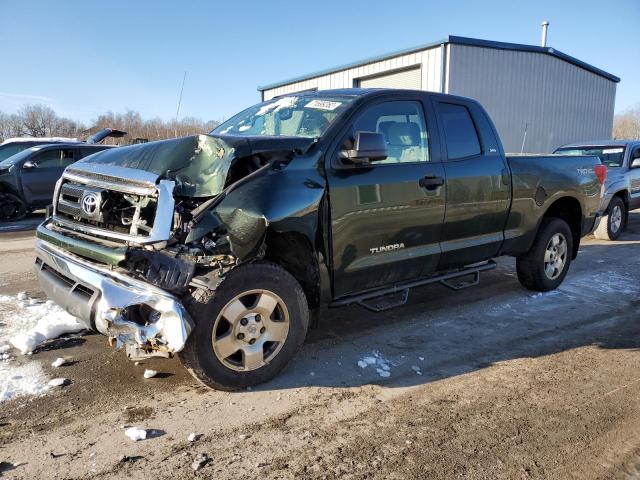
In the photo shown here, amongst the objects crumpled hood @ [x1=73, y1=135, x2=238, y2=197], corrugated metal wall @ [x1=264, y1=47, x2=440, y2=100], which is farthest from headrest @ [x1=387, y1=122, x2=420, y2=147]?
corrugated metal wall @ [x1=264, y1=47, x2=440, y2=100]

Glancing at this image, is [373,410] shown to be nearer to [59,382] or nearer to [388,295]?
[388,295]

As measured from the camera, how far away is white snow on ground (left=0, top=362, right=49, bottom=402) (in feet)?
10.9

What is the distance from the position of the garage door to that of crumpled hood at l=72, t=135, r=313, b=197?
51.8ft

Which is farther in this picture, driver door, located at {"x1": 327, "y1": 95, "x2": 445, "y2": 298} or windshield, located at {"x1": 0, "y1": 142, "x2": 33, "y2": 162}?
windshield, located at {"x1": 0, "y1": 142, "x2": 33, "y2": 162}

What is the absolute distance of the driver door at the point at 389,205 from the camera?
3.79 metres

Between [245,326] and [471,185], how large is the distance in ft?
8.38

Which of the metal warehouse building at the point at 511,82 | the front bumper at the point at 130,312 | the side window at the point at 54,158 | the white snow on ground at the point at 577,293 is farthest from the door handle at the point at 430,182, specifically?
the metal warehouse building at the point at 511,82

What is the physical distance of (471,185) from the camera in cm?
470

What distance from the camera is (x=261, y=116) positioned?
4.63 m

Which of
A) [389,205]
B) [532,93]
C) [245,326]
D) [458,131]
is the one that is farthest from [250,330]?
[532,93]

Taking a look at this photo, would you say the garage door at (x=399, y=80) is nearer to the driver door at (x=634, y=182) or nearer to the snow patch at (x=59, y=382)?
the driver door at (x=634, y=182)

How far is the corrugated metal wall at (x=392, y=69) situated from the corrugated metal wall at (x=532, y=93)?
0.59 meters

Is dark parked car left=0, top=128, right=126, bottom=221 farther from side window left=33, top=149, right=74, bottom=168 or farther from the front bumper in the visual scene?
the front bumper

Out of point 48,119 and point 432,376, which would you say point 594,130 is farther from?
point 48,119
